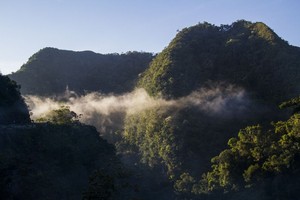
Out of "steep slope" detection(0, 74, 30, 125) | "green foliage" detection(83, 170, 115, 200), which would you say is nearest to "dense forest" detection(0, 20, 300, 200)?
"green foliage" detection(83, 170, 115, 200)

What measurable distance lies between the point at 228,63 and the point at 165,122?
75.9 feet

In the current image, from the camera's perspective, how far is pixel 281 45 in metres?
82.5

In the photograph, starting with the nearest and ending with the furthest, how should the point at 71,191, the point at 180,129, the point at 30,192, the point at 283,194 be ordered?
the point at 30,192 → the point at 71,191 → the point at 283,194 → the point at 180,129

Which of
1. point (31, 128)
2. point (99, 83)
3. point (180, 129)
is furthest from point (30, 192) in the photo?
point (99, 83)

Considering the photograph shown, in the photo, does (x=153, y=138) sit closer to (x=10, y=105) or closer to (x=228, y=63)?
(x=228, y=63)

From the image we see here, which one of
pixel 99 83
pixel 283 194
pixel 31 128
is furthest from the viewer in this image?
pixel 99 83

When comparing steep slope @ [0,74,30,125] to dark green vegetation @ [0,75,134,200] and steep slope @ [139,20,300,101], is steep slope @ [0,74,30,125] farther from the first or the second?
steep slope @ [139,20,300,101]

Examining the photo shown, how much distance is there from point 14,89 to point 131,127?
106 ft

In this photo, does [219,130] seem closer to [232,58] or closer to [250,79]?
[250,79]

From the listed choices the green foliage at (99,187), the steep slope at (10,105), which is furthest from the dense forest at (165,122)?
the steep slope at (10,105)

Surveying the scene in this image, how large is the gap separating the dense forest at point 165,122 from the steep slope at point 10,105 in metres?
0.21

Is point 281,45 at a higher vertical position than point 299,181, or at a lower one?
higher

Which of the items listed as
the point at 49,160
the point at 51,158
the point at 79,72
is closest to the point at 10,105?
the point at 51,158

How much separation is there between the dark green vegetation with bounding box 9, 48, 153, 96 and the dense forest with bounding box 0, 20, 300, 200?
11.9 inches
